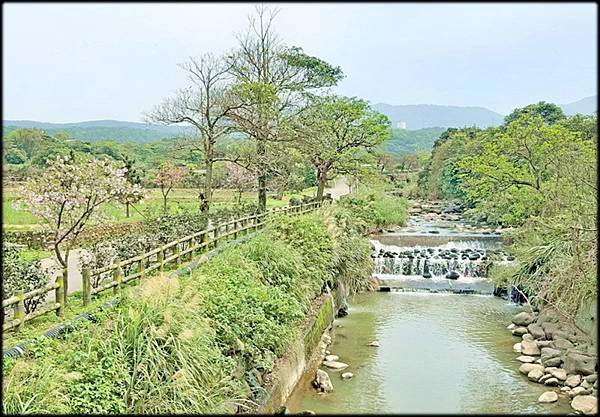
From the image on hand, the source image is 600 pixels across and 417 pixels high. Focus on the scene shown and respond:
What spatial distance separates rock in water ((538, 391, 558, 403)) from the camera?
7332 millimetres

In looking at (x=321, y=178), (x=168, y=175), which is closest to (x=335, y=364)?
(x=321, y=178)

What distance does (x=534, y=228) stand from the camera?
42.2 feet

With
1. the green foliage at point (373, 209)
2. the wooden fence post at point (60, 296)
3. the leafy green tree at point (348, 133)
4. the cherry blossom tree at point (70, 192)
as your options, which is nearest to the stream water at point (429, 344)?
the wooden fence post at point (60, 296)

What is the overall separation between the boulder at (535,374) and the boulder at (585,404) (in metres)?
0.83

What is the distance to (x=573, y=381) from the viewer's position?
7824 mm

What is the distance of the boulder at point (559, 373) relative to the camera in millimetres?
8031

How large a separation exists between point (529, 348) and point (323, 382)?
159 inches

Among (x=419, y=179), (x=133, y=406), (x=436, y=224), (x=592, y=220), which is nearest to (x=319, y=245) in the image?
(x=592, y=220)

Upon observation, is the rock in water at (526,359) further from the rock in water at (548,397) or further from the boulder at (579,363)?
the rock in water at (548,397)

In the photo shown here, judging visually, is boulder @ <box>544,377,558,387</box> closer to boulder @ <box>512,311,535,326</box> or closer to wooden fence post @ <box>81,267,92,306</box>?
boulder @ <box>512,311,535,326</box>

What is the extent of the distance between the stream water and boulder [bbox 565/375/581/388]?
378mm

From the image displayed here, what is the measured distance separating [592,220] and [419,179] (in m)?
28.3

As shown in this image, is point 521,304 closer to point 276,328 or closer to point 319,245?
point 319,245

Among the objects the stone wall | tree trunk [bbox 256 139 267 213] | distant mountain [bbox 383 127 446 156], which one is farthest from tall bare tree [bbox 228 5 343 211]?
distant mountain [bbox 383 127 446 156]
